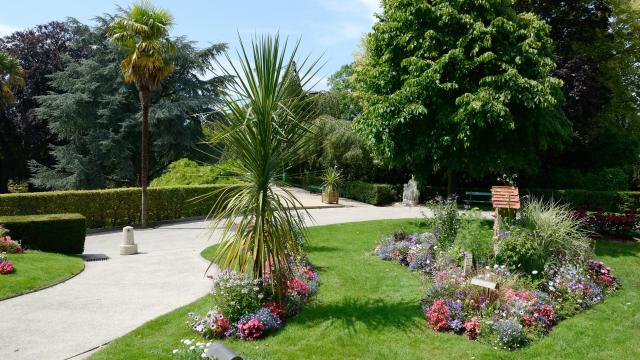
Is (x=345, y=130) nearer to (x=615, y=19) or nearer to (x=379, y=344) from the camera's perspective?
(x=615, y=19)

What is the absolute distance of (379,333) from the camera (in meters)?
5.86

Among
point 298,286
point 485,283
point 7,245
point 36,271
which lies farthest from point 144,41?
point 485,283

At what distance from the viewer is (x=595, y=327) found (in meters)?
6.17

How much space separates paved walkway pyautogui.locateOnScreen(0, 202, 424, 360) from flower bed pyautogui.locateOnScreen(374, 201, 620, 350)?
3.61 m

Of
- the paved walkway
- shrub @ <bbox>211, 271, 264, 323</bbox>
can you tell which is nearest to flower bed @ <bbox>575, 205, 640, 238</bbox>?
shrub @ <bbox>211, 271, 264, 323</bbox>

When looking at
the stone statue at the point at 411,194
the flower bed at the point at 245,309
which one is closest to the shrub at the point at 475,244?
the flower bed at the point at 245,309

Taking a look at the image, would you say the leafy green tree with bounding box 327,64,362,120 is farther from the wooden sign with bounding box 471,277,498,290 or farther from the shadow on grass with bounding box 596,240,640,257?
the wooden sign with bounding box 471,277,498,290

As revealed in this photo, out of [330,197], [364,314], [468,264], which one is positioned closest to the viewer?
[364,314]

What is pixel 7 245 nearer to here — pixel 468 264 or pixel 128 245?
pixel 128 245

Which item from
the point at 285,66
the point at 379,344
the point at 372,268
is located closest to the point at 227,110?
the point at 285,66

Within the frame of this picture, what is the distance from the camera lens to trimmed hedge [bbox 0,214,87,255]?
11094 millimetres

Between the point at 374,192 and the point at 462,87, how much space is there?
41.1ft

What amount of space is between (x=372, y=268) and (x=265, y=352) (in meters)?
4.36

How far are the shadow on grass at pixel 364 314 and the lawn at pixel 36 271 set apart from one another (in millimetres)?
5253
